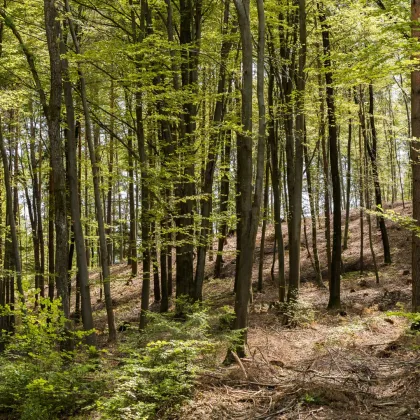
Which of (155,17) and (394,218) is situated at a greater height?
(155,17)

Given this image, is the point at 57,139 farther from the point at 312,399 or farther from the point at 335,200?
the point at 335,200

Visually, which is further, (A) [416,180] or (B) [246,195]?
(A) [416,180]

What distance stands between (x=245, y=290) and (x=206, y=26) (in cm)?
1026

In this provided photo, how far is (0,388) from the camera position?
6594 mm

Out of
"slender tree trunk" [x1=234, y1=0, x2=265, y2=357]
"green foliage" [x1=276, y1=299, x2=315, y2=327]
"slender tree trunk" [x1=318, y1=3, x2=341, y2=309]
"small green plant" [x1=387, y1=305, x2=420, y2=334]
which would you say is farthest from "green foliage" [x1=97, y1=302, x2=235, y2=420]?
"slender tree trunk" [x1=318, y1=3, x2=341, y2=309]

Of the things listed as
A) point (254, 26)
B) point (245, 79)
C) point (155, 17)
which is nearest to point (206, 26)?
point (155, 17)

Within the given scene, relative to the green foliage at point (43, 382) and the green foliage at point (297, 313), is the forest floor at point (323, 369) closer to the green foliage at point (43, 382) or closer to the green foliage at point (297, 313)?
the green foliage at point (297, 313)

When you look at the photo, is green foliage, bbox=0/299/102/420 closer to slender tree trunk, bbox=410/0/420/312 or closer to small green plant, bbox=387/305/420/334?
small green plant, bbox=387/305/420/334

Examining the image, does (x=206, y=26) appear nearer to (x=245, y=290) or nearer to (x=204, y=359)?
(x=245, y=290)

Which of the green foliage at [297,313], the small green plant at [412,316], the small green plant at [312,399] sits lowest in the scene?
the green foliage at [297,313]

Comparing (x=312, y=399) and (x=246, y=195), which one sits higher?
(x=246, y=195)

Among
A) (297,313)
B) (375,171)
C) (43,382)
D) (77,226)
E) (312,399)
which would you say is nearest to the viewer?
(312,399)

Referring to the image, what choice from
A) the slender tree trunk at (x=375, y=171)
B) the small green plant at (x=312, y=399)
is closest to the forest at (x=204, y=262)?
the small green plant at (x=312, y=399)

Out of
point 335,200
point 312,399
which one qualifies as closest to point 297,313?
point 335,200
